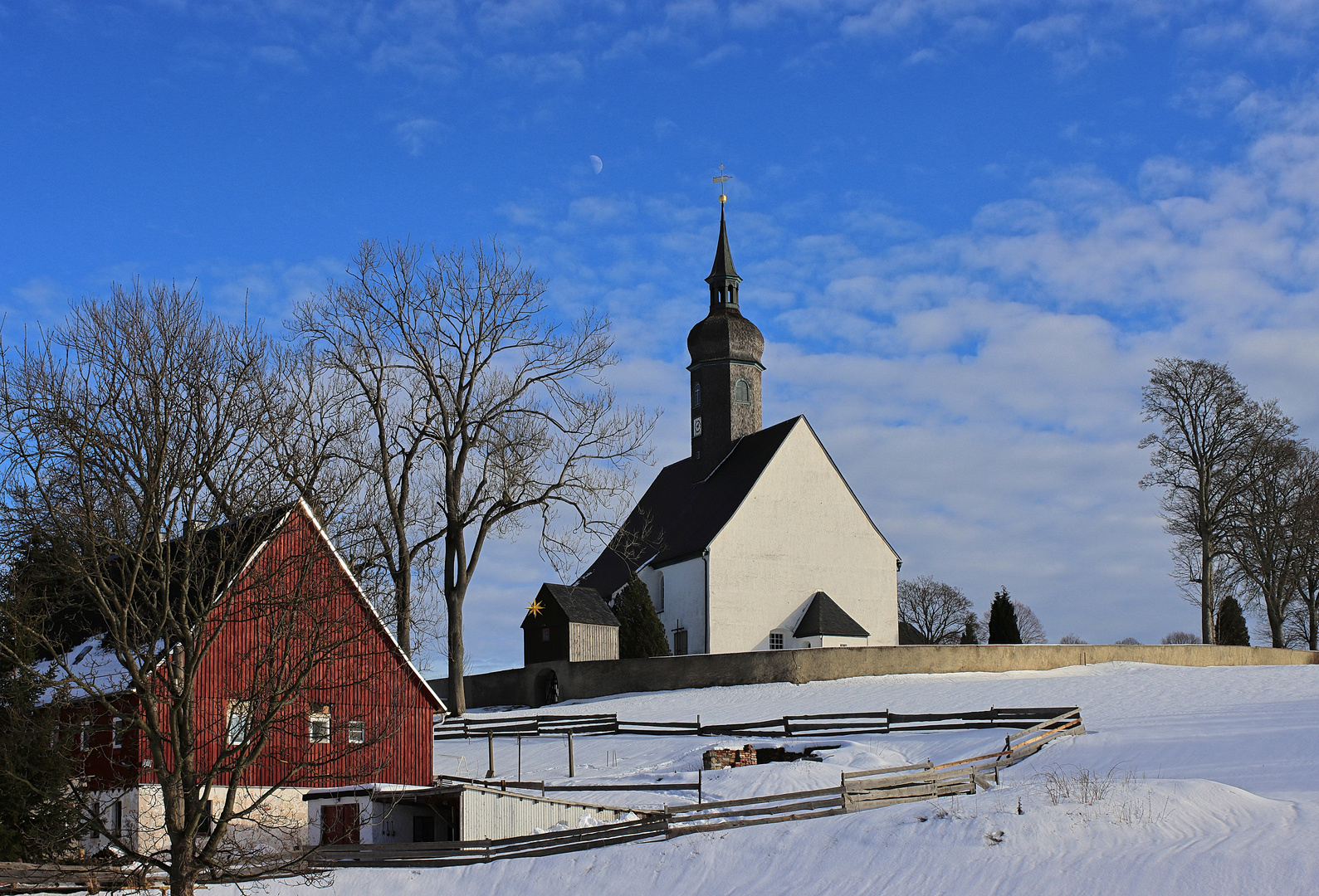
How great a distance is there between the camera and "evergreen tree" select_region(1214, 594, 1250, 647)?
53.8m

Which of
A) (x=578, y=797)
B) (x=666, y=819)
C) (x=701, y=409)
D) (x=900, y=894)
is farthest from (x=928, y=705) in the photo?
(x=701, y=409)

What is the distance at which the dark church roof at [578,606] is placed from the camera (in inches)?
1747

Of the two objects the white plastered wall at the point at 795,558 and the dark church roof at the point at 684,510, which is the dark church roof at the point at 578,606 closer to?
the dark church roof at the point at 684,510

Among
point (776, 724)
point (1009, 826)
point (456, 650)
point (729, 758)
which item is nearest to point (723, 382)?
point (456, 650)

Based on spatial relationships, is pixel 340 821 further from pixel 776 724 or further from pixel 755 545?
pixel 755 545

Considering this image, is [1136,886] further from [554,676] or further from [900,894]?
[554,676]

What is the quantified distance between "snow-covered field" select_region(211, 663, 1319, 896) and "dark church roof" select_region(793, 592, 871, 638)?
1420 centimetres

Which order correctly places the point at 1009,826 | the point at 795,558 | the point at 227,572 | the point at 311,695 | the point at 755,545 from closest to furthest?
1. the point at 1009,826
2. the point at 227,572
3. the point at 311,695
4. the point at 755,545
5. the point at 795,558

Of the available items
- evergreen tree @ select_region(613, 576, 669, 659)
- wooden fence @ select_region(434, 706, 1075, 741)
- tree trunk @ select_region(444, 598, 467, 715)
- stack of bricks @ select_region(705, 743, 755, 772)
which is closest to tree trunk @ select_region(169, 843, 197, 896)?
stack of bricks @ select_region(705, 743, 755, 772)

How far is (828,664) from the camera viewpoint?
1529 inches

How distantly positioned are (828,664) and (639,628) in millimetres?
8356

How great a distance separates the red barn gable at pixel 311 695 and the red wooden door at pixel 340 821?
625 mm

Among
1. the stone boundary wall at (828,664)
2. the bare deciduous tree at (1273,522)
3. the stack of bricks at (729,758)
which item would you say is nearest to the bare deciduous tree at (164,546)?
the stack of bricks at (729,758)

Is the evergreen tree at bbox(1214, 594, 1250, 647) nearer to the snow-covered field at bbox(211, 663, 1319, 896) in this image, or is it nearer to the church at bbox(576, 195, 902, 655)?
the church at bbox(576, 195, 902, 655)
